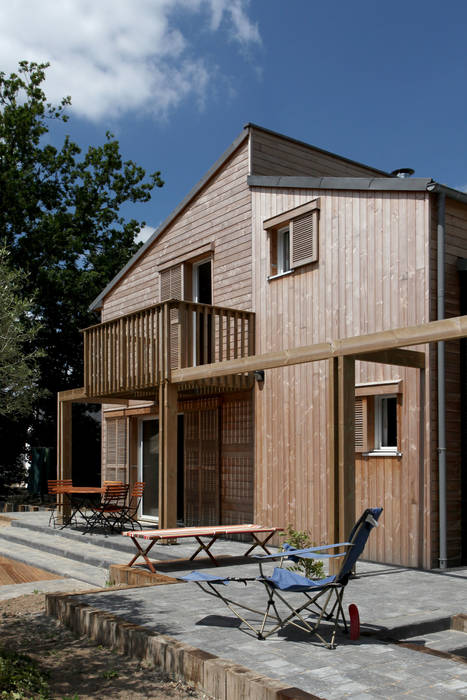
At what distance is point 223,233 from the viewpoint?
1245cm

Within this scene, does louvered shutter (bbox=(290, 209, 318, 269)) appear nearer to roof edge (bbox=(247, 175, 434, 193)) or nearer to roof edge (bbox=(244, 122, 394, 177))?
roof edge (bbox=(247, 175, 434, 193))

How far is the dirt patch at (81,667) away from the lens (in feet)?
14.3

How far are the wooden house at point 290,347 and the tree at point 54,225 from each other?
9499 millimetres

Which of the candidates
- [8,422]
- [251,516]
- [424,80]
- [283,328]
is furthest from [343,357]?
[8,422]

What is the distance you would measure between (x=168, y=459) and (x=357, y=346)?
418 cm

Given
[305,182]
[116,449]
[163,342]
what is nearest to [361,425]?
[163,342]

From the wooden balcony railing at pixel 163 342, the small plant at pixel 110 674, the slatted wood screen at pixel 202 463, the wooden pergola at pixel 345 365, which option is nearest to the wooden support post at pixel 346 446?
the wooden pergola at pixel 345 365

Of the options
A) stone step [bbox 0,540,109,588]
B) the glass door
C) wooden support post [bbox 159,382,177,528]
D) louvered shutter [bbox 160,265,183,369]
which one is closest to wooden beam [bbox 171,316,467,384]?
wooden support post [bbox 159,382,177,528]

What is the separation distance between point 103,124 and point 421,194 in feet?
67.7

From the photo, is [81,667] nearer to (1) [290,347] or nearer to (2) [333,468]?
(2) [333,468]

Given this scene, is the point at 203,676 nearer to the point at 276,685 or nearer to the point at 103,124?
the point at 276,685

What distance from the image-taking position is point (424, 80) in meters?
13.4

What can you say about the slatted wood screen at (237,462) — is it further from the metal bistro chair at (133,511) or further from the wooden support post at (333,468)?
the wooden support post at (333,468)

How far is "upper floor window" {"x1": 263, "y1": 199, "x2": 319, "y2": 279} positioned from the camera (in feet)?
33.8
